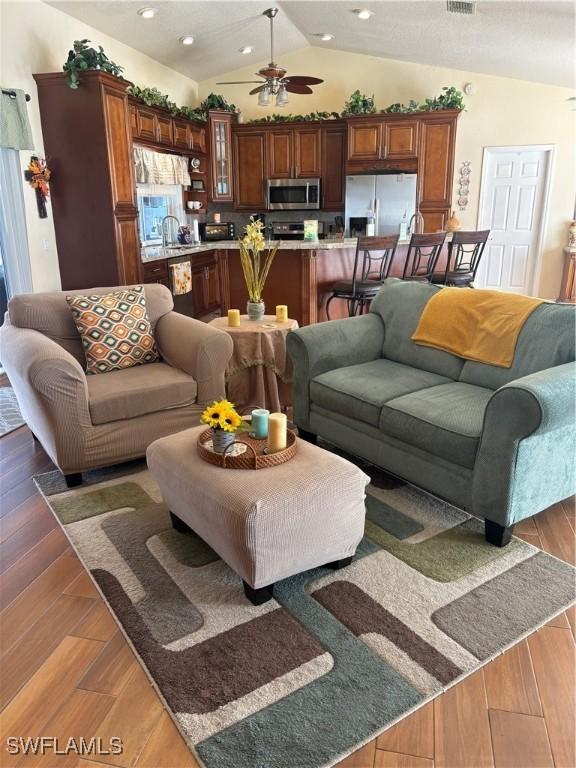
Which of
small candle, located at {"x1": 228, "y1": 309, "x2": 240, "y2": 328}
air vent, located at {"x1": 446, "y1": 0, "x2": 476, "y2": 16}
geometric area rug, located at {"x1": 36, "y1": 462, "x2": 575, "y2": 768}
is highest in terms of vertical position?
air vent, located at {"x1": 446, "y1": 0, "x2": 476, "y2": 16}

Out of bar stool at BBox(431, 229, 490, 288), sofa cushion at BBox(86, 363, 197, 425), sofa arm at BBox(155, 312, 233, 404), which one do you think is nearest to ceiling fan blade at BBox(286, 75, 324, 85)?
bar stool at BBox(431, 229, 490, 288)

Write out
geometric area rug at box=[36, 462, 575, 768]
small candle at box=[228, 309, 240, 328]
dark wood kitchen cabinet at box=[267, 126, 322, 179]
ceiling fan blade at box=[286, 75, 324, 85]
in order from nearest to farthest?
geometric area rug at box=[36, 462, 575, 768], small candle at box=[228, 309, 240, 328], ceiling fan blade at box=[286, 75, 324, 85], dark wood kitchen cabinet at box=[267, 126, 322, 179]

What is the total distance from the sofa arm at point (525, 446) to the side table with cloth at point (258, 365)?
1604 mm

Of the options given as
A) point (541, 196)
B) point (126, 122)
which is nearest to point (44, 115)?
point (126, 122)

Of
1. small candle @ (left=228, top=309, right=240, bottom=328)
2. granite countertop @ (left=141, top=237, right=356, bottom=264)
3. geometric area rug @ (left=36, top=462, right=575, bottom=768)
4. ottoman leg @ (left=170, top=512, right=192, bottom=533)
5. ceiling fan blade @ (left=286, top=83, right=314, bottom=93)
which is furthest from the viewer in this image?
ceiling fan blade @ (left=286, top=83, right=314, bottom=93)

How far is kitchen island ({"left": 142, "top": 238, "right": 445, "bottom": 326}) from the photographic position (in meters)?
5.15

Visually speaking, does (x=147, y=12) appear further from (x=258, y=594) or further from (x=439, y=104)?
(x=258, y=594)

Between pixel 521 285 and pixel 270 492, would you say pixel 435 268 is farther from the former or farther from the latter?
pixel 270 492

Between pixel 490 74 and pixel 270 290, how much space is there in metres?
4.28

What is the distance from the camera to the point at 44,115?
4617 mm

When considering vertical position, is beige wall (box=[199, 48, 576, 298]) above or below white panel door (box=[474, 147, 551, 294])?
above

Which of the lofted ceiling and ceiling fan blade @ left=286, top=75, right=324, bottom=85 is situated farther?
ceiling fan blade @ left=286, top=75, right=324, bottom=85

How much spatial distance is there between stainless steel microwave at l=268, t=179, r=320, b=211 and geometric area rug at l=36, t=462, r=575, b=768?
19.3ft

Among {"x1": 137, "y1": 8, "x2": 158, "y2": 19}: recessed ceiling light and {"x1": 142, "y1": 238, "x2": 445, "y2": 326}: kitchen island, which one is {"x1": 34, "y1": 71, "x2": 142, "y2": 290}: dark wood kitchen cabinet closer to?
{"x1": 142, "y1": 238, "x2": 445, "y2": 326}: kitchen island
